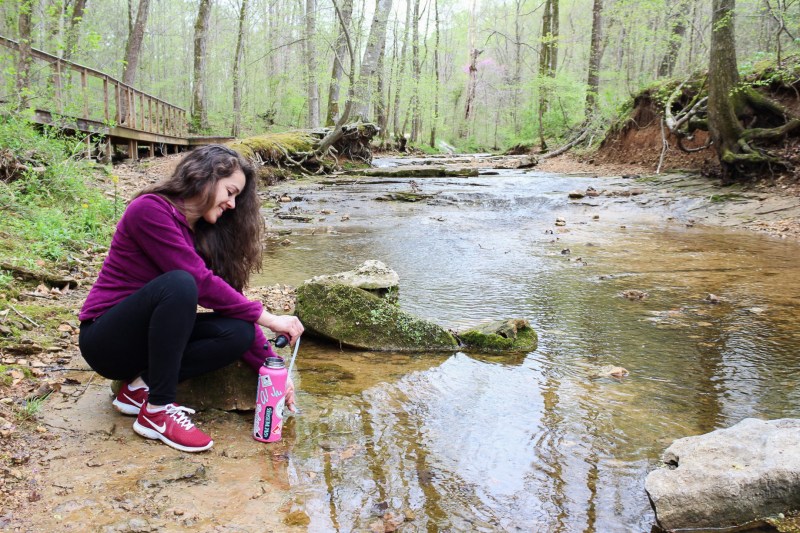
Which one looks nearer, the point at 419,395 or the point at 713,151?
the point at 419,395

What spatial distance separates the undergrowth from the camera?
15.8 ft

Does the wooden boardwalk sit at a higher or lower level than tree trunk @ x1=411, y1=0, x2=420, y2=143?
lower

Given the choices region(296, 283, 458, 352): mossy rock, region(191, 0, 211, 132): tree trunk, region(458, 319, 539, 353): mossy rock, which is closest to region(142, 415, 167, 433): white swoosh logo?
region(296, 283, 458, 352): mossy rock

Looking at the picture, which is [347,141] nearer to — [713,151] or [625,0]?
[625,0]

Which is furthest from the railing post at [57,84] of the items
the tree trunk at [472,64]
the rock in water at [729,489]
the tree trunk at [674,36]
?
the tree trunk at [472,64]

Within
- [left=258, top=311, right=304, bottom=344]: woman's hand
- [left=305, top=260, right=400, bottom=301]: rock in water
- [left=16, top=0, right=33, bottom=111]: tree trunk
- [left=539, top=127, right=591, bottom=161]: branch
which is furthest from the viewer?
[left=539, top=127, right=591, bottom=161]: branch

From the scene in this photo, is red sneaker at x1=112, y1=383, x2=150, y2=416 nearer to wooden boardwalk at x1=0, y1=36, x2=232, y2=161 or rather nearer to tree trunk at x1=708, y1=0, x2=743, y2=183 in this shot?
wooden boardwalk at x1=0, y1=36, x2=232, y2=161

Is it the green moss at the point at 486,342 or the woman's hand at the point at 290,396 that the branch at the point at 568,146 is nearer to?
the green moss at the point at 486,342

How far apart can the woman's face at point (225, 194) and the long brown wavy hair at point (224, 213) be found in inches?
0.7

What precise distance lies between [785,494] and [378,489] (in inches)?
58.0

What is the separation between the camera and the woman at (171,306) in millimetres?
2311

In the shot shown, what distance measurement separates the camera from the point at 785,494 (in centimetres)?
189

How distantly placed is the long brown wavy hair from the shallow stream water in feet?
2.79

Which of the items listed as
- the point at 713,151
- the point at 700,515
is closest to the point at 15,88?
the point at 700,515
